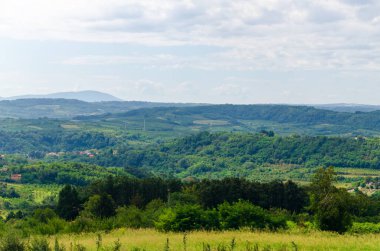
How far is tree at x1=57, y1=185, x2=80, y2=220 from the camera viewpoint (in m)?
60.8

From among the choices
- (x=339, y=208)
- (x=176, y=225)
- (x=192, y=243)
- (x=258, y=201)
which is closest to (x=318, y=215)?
(x=339, y=208)

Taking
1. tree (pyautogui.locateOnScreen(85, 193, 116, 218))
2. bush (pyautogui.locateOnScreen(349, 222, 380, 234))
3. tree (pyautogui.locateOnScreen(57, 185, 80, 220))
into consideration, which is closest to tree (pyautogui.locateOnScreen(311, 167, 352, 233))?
bush (pyautogui.locateOnScreen(349, 222, 380, 234))

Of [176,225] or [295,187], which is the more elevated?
[176,225]

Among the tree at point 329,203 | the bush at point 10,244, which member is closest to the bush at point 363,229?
the tree at point 329,203

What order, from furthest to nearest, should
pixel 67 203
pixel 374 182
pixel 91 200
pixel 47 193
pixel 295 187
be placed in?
pixel 374 182
pixel 47 193
pixel 295 187
pixel 67 203
pixel 91 200

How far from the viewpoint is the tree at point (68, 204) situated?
60.8 metres

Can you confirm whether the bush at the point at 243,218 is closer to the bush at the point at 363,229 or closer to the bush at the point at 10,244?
the bush at the point at 363,229

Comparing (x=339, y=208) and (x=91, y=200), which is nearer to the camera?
(x=339, y=208)

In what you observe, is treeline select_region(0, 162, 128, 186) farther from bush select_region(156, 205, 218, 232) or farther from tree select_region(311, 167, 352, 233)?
tree select_region(311, 167, 352, 233)

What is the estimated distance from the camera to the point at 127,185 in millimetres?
78312

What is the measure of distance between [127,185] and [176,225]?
50.8m

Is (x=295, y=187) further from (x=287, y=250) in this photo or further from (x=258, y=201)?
(x=287, y=250)


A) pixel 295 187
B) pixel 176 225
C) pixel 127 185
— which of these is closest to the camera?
pixel 176 225

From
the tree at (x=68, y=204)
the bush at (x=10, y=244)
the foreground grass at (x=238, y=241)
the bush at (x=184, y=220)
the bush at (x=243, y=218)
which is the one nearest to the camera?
the bush at (x=10, y=244)
